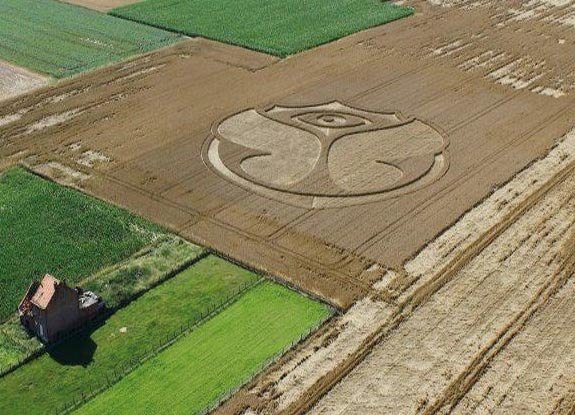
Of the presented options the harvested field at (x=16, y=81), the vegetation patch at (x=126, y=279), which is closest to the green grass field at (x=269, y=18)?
the harvested field at (x=16, y=81)

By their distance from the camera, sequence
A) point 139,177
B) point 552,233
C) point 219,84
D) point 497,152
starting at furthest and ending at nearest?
point 219,84, point 497,152, point 139,177, point 552,233

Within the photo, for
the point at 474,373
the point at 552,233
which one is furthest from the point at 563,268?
the point at 474,373

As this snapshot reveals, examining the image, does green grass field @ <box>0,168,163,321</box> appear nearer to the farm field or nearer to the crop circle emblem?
the crop circle emblem

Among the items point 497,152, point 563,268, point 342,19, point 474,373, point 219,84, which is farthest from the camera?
point 342,19

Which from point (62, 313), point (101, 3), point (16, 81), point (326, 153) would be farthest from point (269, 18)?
point (62, 313)

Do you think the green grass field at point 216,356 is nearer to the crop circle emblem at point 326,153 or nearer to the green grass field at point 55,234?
the green grass field at point 55,234

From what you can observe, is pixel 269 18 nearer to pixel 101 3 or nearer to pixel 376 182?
pixel 101 3

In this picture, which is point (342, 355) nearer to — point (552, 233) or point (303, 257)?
point (303, 257)
